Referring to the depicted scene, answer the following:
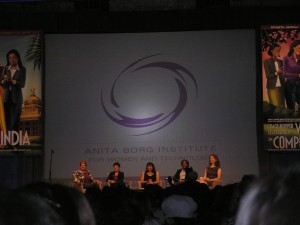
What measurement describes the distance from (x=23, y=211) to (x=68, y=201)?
45 centimetres

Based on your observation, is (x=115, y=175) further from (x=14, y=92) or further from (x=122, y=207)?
(x=122, y=207)

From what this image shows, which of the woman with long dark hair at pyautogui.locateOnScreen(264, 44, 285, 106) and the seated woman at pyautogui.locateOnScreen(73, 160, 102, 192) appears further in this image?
the woman with long dark hair at pyautogui.locateOnScreen(264, 44, 285, 106)

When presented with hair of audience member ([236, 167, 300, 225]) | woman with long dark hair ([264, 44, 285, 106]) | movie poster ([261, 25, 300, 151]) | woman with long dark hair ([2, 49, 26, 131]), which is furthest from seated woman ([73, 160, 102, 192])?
hair of audience member ([236, 167, 300, 225])

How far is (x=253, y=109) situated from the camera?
471 inches

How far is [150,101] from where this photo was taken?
12.4 m

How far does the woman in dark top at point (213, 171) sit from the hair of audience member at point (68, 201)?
975cm

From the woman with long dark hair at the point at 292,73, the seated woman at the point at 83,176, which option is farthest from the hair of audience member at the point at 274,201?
the woman with long dark hair at the point at 292,73

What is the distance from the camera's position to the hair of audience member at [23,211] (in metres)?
0.93

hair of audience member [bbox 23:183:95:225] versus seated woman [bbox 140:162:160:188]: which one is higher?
hair of audience member [bbox 23:183:95:225]

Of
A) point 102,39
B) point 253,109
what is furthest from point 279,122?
point 102,39

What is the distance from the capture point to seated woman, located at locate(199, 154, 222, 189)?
11.1 metres

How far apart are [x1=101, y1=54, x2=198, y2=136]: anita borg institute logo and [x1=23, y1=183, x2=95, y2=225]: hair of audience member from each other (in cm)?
1085

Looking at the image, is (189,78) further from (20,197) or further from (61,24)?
(20,197)

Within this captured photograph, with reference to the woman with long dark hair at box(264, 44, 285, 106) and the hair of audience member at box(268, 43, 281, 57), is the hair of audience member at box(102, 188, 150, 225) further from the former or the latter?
the hair of audience member at box(268, 43, 281, 57)
